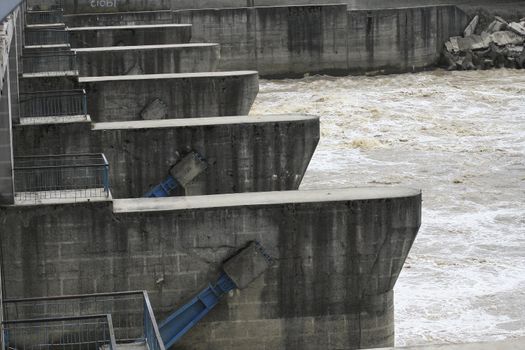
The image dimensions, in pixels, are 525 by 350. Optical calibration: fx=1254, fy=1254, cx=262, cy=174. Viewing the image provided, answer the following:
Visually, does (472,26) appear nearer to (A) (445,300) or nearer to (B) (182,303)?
(A) (445,300)

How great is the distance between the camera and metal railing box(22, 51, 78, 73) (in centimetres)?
2906

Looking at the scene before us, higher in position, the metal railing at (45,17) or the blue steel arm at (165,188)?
the metal railing at (45,17)

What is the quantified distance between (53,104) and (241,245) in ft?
27.0

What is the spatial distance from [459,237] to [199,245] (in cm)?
1002

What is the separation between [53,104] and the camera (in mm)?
24766

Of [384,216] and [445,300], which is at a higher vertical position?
[384,216]

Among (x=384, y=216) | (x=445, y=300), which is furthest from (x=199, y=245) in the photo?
(x=445, y=300)

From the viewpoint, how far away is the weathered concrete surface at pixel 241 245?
17516 millimetres

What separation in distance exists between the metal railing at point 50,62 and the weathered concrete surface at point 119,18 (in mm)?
12855

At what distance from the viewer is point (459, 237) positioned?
2644 centimetres

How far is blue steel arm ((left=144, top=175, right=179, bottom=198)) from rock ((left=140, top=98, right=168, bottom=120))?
3.69 m

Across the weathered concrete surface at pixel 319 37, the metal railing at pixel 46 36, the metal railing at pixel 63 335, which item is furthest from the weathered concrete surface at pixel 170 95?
the weathered concrete surface at pixel 319 37

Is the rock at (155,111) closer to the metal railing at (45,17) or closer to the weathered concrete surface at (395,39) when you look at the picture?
the metal railing at (45,17)

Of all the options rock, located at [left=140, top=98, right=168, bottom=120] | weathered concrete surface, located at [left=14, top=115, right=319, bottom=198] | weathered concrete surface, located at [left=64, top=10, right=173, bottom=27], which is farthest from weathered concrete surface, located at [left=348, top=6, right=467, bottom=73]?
weathered concrete surface, located at [left=14, top=115, right=319, bottom=198]
